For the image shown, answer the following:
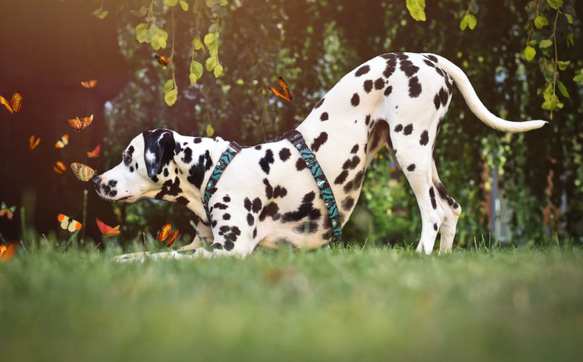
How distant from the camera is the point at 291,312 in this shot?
1.33m

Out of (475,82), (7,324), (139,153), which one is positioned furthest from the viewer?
(475,82)

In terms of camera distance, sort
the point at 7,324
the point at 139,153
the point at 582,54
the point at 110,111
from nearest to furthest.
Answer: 1. the point at 7,324
2. the point at 139,153
3. the point at 582,54
4. the point at 110,111

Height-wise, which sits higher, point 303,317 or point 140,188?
point 140,188

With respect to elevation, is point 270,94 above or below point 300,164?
above

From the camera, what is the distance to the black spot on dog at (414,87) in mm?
2939

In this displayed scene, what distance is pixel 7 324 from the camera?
1264 mm

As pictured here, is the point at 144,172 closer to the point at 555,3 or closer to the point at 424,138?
the point at 424,138

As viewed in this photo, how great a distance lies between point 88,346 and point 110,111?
220 inches

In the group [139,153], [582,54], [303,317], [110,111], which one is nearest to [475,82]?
[582,54]

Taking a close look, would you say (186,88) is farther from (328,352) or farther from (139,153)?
(328,352)

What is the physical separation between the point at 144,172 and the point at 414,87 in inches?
58.8

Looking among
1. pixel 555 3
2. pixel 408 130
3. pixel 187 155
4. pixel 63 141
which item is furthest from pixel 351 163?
pixel 63 141

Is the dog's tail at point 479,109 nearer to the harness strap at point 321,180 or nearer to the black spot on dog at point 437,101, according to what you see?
the black spot on dog at point 437,101

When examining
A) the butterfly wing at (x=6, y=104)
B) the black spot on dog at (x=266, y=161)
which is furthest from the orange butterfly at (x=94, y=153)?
the black spot on dog at (x=266, y=161)
